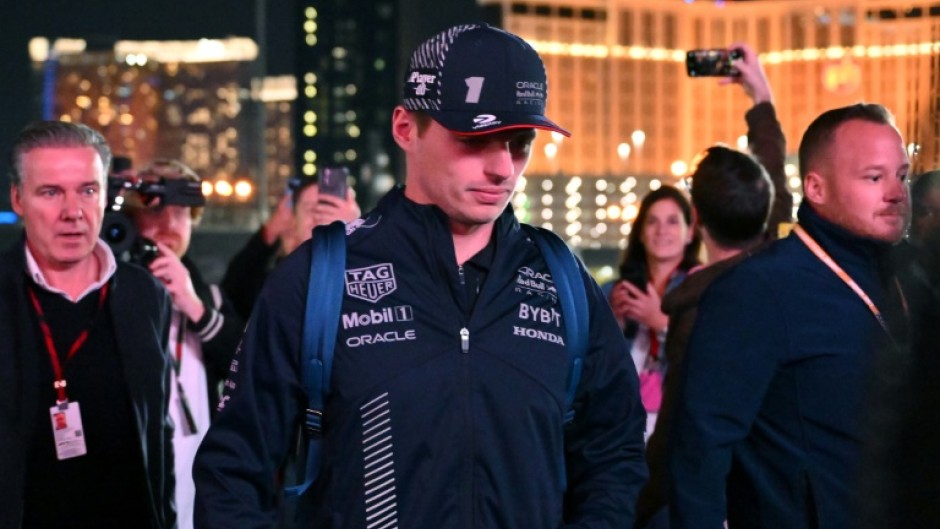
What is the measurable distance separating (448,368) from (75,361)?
1.56m

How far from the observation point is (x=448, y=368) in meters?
2.62

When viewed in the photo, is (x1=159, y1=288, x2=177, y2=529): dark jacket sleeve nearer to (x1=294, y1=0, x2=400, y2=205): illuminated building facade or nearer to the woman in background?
the woman in background

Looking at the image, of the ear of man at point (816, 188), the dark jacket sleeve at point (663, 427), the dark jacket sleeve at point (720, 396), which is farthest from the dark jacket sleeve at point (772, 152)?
the dark jacket sleeve at point (720, 396)

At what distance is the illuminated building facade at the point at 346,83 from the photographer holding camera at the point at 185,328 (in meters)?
118

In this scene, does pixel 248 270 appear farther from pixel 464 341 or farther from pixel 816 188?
pixel 464 341

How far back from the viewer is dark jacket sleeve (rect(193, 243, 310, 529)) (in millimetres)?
2617

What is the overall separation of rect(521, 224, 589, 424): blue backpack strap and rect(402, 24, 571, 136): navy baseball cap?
0.80 ft

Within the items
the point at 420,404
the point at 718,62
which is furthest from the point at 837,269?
the point at 718,62

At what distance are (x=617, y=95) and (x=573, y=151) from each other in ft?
38.2

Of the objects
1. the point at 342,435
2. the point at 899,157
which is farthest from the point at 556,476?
the point at 899,157

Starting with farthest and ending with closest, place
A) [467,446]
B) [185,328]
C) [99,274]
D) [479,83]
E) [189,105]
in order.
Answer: [189,105]
[185,328]
[99,274]
[479,83]
[467,446]

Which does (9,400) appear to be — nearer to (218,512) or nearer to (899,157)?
(218,512)

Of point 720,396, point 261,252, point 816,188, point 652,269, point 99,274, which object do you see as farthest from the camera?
point 261,252

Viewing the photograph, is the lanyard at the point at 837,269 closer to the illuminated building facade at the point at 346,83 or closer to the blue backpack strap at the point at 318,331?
the blue backpack strap at the point at 318,331
